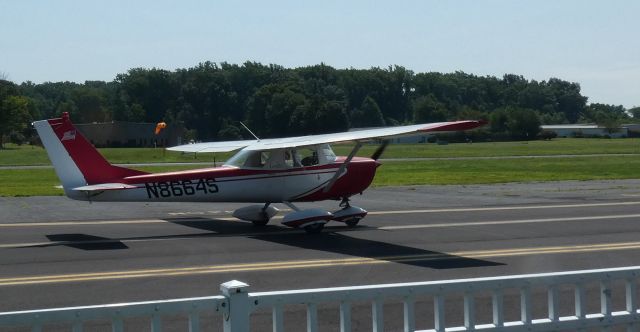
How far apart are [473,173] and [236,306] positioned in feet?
121

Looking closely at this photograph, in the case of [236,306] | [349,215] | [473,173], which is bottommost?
[473,173]

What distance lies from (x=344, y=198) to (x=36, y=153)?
54.4 metres

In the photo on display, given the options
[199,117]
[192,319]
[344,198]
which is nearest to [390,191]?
[344,198]

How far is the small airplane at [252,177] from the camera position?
17078mm

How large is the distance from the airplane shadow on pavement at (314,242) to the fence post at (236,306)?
8235 mm

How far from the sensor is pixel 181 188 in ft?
58.1

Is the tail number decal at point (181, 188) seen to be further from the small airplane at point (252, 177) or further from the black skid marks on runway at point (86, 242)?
the black skid marks on runway at point (86, 242)

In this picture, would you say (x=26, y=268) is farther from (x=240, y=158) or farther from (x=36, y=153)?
(x=36, y=153)

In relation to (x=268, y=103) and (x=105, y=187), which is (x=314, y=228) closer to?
(x=105, y=187)

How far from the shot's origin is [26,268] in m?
13.1

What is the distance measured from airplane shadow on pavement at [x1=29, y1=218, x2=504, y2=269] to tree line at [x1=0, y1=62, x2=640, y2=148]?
1695 inches

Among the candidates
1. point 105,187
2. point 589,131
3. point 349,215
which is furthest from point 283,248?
point 589,131

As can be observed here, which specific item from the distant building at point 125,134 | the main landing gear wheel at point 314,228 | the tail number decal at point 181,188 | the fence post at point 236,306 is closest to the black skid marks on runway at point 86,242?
the tail number decal at point 181,188

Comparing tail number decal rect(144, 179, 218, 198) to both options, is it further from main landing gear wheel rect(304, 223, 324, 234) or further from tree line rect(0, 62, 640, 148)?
tree line rect(0, 62, 640, 148)
